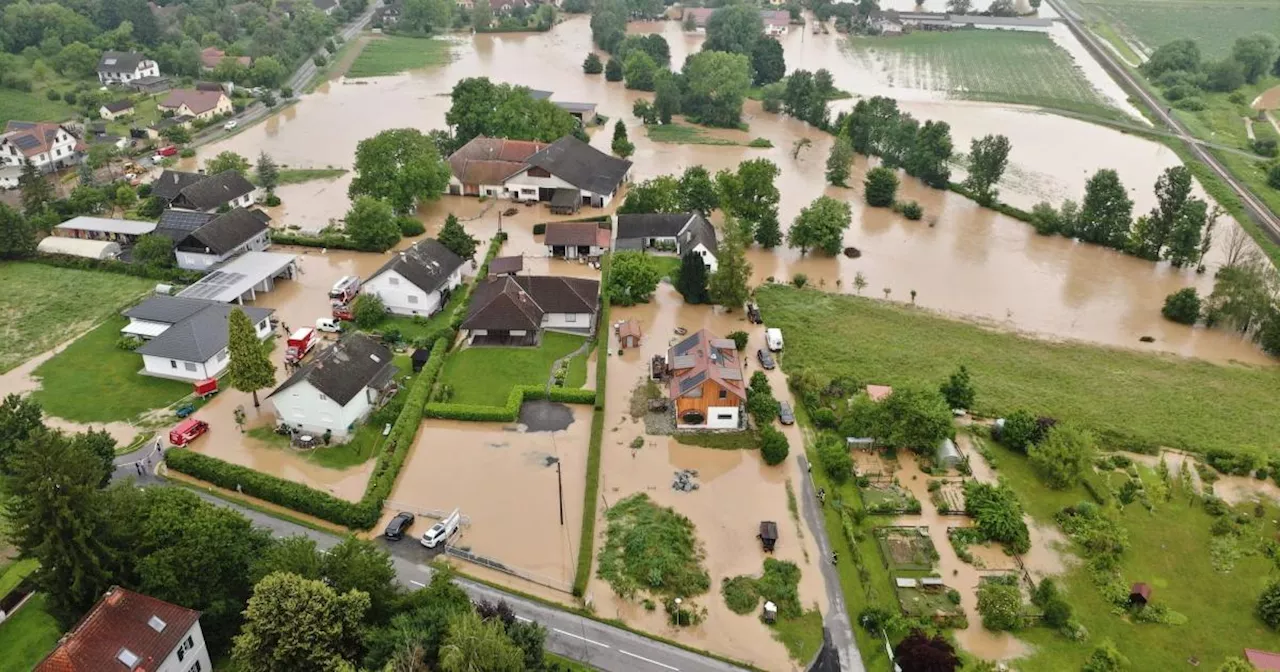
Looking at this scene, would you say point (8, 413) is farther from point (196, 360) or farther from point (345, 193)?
point (345, 193)

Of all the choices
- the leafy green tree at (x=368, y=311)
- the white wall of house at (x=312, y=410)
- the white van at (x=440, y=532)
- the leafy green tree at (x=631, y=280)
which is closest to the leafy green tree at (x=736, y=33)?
the leafy green tree at (x=631, y=280)

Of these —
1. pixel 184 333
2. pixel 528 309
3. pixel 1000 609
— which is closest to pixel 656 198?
pixel 528 309

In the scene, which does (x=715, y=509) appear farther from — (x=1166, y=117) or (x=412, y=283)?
(x=1166, y=117)

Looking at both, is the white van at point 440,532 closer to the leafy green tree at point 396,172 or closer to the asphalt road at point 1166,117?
the leafy green tree at point 396,172

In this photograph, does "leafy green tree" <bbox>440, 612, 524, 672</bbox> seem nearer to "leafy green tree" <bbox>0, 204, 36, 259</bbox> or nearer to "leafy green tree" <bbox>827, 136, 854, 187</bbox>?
"leafy green tree" <bbox>0, 204, 36, 259</bbox>

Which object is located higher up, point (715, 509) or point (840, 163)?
point (840, 163)

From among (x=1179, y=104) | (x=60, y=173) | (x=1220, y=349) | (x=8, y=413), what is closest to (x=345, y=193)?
(x=60, y=173)
